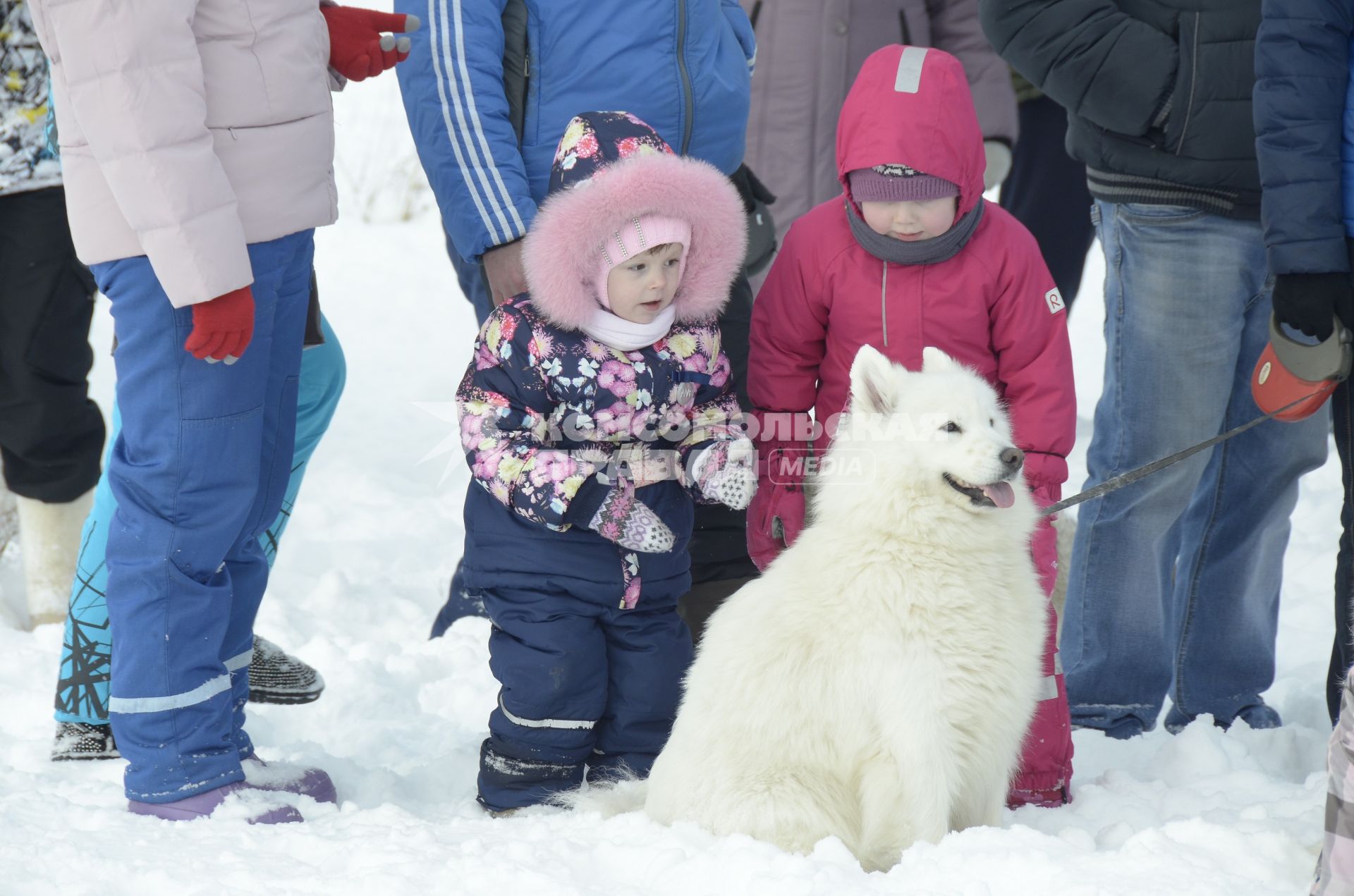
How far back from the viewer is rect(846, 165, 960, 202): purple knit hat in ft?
8.82

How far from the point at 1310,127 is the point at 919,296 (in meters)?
0.85

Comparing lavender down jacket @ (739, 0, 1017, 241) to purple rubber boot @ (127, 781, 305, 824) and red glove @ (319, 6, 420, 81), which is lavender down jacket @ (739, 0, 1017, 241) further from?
purple rubber boot @ (127, 781, 305, 824)

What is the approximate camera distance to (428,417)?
660cm

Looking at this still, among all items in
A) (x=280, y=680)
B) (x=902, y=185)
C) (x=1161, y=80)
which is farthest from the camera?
(x=280, y=680)

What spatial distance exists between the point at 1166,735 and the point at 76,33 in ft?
9.64

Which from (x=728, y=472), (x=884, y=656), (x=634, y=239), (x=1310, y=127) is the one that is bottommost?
(x=884, y=656)

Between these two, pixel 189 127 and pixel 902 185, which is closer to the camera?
pixel 189 127

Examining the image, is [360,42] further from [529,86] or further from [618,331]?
[618,331]

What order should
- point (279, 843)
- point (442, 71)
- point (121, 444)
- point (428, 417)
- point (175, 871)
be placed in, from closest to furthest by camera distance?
point (175, 871) < point (279, 843) < point (121, 444) < point (442, 71) < point (428, 417)

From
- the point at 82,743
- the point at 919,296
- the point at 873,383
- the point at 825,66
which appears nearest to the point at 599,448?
Answer: the point at 873,383

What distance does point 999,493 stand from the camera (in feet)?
7.95

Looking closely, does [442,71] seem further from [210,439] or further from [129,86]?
[210,439]

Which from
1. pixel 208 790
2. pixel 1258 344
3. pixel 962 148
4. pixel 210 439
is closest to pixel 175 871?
pixel 208 790

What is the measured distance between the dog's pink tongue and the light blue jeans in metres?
0.78
